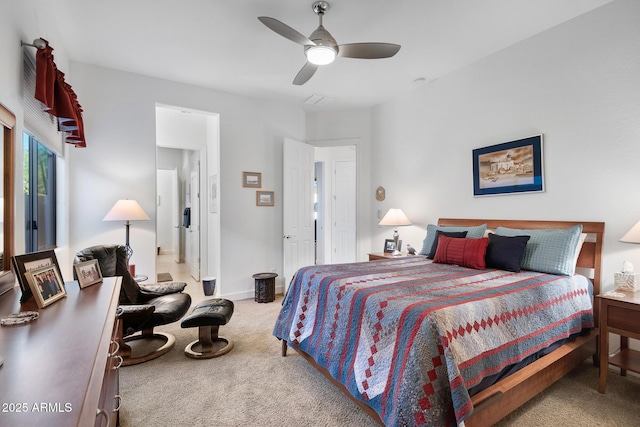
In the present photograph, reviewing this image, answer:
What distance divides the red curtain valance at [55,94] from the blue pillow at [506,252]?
349 centimetres

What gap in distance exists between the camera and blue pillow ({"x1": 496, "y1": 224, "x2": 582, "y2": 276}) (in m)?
2.41

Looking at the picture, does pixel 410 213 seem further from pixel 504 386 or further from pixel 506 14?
pixel 504 386

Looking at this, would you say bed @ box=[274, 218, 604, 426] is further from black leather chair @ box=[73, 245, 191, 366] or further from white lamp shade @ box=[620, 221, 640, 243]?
black leather chair @ box=[73, 245, 191, 366]

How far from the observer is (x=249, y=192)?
4.50m

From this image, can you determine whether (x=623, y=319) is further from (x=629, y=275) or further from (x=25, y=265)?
(x=25, y=265)

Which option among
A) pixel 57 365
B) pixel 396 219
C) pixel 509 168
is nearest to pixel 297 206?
pixel 396 219

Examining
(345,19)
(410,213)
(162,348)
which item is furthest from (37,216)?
(410,213)

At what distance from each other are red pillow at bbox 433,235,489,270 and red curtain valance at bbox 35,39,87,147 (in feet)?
10.7

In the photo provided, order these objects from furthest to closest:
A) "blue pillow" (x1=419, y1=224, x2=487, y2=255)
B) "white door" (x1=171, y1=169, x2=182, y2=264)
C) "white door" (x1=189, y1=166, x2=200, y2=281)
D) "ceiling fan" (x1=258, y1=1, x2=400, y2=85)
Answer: "white door" (x1=171, y1=169, x2=182, y2=264) → "white door" (x1=189, y1=166, x2=200, y2=281) → "blue pillow" (x1=419, y1=224, x2=487, y2=255) → "ceiling fan" (x1=258, y1=1, x2=400, y2=85)

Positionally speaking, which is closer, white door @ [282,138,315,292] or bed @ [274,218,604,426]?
bed @ [274,218,604,426]

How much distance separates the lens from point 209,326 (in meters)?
2.58

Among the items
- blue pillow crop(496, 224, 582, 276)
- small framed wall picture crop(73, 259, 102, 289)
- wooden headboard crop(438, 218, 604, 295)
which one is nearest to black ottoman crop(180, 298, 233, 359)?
small framed wall picture crop(73, 259, 102, 289)

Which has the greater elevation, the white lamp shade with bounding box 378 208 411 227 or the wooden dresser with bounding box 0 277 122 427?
the white lamp shade with bounding box 378 208 411 227

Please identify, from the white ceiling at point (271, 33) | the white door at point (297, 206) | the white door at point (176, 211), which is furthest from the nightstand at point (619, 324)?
the white door at point (176, 211)
